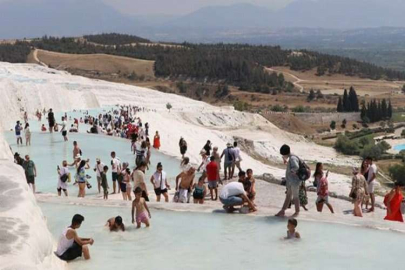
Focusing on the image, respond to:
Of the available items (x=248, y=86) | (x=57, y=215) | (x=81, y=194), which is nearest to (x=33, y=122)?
(x=81, y=194)

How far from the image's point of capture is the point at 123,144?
23.9 metres

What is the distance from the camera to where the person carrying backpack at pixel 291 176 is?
1047 cm

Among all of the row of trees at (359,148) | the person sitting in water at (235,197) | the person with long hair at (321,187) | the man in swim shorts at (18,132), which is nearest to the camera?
the person sitting in water at (235,197)

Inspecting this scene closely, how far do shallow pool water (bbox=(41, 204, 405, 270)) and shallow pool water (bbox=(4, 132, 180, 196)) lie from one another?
565 cm

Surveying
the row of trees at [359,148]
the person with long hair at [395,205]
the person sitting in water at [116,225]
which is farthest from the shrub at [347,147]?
the person sitting in water at [116,225]

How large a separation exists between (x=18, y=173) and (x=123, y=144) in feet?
45.0

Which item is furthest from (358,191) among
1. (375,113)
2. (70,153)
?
(375,113)

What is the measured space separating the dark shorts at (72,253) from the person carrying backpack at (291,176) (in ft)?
11.7

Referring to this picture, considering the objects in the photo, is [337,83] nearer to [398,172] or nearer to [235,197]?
[398,172]

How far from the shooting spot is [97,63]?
117 meters

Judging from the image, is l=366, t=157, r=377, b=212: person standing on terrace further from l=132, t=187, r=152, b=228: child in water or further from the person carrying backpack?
l=132, t=187, r=152, b=228: child in water

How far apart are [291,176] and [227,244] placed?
64.9 inches

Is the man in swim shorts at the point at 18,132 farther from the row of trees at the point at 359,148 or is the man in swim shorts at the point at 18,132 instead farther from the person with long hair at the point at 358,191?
the row of trees at the point at 359,148

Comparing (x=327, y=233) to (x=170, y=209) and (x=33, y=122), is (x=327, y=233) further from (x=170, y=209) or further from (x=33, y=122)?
(x=33, y=122)
